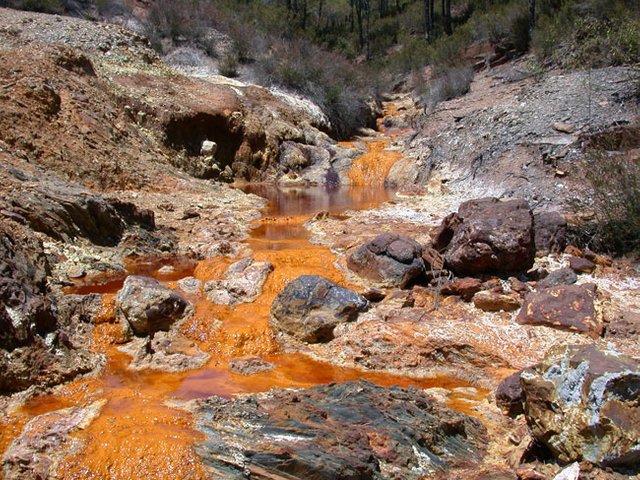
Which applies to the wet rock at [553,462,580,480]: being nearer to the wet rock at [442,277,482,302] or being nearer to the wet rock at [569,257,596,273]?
the wet rock at [442,277,482,302]

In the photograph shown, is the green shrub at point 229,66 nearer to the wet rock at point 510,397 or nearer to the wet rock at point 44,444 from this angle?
the wet rock at point 510,397

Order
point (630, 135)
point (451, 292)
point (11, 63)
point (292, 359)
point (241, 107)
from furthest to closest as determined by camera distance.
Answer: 1. point (241, 107)
2. point (11, 63)
3. point (630, 135)
4. point (451, 292)
5. point (292, 359)

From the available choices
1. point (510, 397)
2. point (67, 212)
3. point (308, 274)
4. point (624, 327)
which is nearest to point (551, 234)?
point (624, 327)

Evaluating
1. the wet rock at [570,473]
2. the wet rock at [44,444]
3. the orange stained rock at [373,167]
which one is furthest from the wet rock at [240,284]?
the orange stained rock at [373,167]

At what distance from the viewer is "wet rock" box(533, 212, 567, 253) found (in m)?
7.10

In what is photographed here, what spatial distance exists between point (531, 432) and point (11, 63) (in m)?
11.2

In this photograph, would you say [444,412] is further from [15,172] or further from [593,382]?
[15,172]

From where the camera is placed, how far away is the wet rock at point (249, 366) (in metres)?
5.15

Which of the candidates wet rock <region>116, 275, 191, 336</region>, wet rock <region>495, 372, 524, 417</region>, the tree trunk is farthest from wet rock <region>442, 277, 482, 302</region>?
the tree trunk

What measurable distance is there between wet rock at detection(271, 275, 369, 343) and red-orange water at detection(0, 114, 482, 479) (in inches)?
8.8

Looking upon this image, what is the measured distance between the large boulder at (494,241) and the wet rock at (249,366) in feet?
8.34

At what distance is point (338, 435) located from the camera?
133 inches

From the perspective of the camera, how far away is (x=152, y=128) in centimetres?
1316

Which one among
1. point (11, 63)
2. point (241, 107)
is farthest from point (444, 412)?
point (241, 107)
